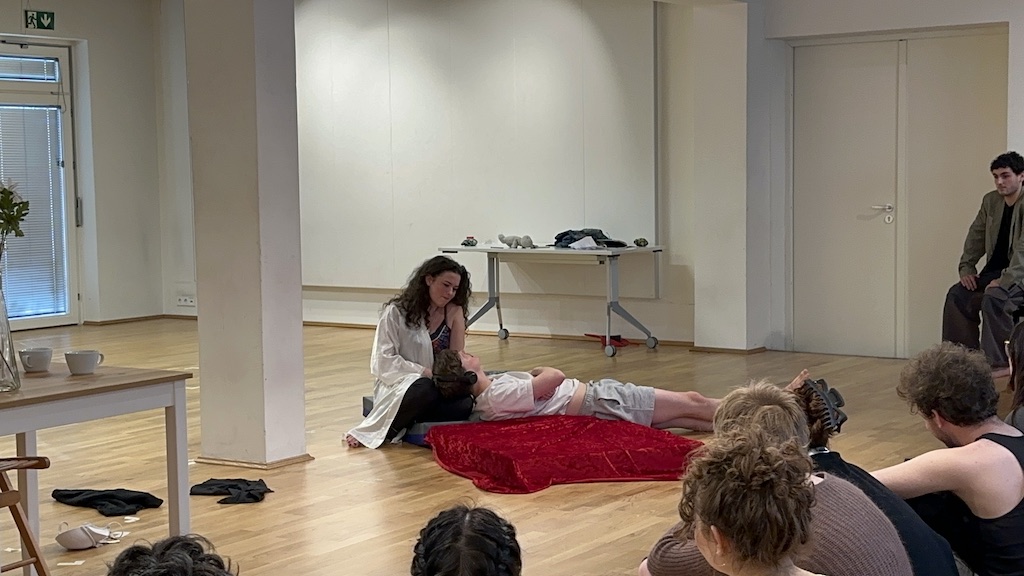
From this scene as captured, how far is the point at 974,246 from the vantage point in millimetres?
8234

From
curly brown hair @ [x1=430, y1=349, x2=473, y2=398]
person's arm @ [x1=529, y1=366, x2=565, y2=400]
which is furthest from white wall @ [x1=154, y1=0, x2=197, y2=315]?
person's arm @ [x1=529, y1=366, x2=565, y2=400]

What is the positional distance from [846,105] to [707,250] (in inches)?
59.3

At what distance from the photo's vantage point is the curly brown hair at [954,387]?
3.09 m

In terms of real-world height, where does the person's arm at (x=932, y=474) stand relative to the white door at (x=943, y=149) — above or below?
below

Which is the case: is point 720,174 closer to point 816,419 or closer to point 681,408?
point 681,408

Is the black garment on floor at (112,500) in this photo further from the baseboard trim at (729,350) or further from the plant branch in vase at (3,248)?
the baseboard trim at (729,350)

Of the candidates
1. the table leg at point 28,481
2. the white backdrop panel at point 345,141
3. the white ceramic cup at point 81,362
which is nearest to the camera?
the white ceramic cup at point 81,362

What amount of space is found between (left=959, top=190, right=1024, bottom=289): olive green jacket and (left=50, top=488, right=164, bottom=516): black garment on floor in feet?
17.0

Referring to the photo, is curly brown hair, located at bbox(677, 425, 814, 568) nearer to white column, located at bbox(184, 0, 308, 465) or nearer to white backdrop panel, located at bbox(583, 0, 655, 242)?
white column, located at bbox(184, 0, 308, 465)

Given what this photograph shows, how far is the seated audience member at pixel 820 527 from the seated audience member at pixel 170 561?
1243 millimetres

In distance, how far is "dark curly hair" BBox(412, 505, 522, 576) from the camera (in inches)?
66.6

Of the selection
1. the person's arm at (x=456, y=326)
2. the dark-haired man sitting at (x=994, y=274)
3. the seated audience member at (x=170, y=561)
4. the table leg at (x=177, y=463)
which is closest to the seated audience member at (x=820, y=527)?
the seated audience member at (x=170, y=561)

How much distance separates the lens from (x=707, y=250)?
986 centimetres

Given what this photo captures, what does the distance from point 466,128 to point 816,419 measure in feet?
27.8
